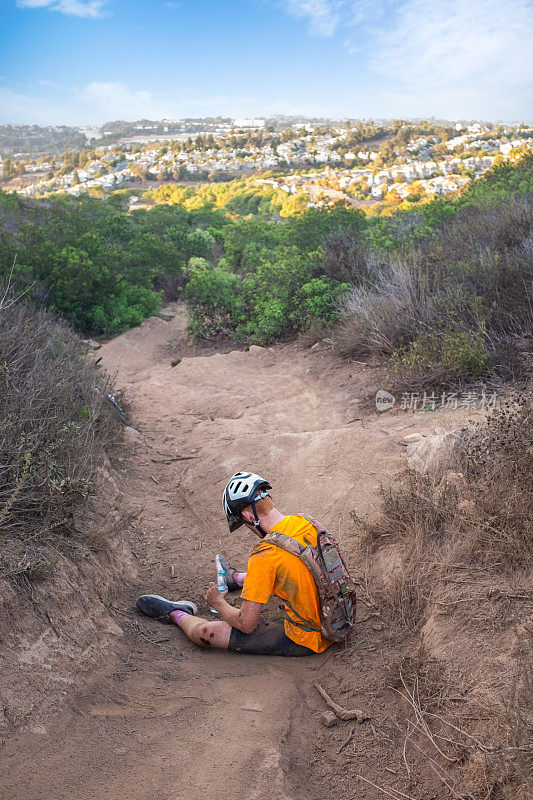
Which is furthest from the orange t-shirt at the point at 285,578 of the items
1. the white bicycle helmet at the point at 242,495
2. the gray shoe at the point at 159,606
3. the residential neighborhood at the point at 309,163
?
the residential neighborhood at the point at 309,163

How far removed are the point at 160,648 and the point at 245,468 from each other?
2743 mm

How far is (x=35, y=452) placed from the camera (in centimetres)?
→ 386

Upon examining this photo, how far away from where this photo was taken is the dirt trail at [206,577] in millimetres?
2303

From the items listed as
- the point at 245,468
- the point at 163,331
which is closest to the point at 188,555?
the point at 245,468

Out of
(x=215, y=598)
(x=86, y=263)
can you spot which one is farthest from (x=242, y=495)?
(x=86, y=263)

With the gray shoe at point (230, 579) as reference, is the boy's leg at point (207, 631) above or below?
above

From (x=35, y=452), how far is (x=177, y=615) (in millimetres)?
1414

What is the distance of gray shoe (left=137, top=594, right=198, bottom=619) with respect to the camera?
3799 mm

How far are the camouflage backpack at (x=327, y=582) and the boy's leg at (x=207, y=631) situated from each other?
1.39 ft

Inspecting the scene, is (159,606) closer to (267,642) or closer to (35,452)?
(267,642)

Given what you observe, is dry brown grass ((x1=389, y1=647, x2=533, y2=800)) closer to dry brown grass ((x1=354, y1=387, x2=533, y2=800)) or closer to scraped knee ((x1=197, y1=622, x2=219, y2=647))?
dry brown grass ((x1=354, y1=387, x2=533, y2=800))

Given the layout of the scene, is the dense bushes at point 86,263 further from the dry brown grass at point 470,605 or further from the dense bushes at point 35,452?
the dry brown grass at point 470,605

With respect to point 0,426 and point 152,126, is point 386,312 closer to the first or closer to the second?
point 0,426

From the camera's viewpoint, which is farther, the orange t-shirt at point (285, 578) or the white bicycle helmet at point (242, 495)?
the white bicycle helmet at point (242, 495)
